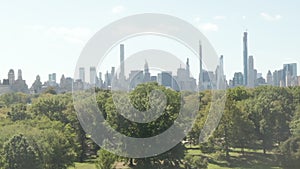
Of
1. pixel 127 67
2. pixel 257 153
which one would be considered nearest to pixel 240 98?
pixel 257 153

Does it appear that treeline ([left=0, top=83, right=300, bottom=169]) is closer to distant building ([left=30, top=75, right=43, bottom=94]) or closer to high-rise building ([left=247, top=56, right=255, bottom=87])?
high-rise building ([left=247, top=56, right=255, bottom=87])

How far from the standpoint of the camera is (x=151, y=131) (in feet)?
57.4

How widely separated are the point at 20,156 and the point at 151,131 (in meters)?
5.45

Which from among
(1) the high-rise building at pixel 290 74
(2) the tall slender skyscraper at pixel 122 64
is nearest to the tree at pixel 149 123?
(2) the tall slender skyscraper at pixel 122 64

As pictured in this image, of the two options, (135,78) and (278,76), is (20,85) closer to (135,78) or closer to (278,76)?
(278,76)

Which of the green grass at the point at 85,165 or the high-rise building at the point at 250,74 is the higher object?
the high-rise building at the point at 250,74

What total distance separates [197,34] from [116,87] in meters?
7.07

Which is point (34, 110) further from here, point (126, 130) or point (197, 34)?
point (197, 34)

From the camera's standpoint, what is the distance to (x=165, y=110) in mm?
17422

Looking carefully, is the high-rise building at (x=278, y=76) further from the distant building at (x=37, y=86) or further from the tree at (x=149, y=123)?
the tree at (x=149, y=123)

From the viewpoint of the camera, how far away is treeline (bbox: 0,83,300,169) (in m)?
15.0

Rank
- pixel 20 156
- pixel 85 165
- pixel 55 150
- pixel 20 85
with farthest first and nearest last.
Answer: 1. pixel 20 85
2. pixel 85 165
3. pixel 55 150
4. pixel 20 156

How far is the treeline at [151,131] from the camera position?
1496 cm

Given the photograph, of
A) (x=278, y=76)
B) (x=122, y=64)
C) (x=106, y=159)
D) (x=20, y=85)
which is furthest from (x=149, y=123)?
(x=20, y=85)
